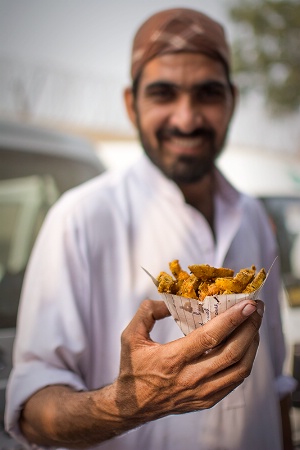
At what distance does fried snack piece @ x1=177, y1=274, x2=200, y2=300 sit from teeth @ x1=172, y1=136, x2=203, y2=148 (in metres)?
0.66

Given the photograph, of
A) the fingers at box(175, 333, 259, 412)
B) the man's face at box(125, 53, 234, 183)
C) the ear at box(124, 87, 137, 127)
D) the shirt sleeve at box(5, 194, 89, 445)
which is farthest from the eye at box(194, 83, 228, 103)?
the fingers at box(175, 333, 259, 412)

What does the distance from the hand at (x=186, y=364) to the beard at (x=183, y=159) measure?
2.05ft

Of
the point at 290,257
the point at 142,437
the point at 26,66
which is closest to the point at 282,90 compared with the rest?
the point at 290,257

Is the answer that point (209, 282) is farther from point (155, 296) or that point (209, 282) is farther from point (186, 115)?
point (186, 115)

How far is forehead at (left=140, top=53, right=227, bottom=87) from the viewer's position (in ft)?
5.89

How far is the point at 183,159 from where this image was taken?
1844 mm

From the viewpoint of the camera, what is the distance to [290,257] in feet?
9.53

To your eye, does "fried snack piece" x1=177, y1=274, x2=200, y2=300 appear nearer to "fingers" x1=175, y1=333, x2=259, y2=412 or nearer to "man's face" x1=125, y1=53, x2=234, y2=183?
"fingers" x1=175, y1=333, x2=259, y2=412

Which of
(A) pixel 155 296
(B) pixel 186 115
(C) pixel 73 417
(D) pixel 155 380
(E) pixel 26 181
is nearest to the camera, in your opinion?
(D) pixel 155 380

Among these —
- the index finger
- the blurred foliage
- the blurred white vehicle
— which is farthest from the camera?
the blurred foliage

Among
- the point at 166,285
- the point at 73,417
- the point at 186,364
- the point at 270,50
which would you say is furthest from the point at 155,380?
the point at 270,50

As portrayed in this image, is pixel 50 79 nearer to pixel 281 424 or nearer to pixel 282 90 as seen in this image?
pixel 282 90

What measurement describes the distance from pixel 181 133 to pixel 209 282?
0.68 meters

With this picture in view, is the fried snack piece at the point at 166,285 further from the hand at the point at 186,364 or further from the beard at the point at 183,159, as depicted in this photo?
the beard at the point at 183,159
